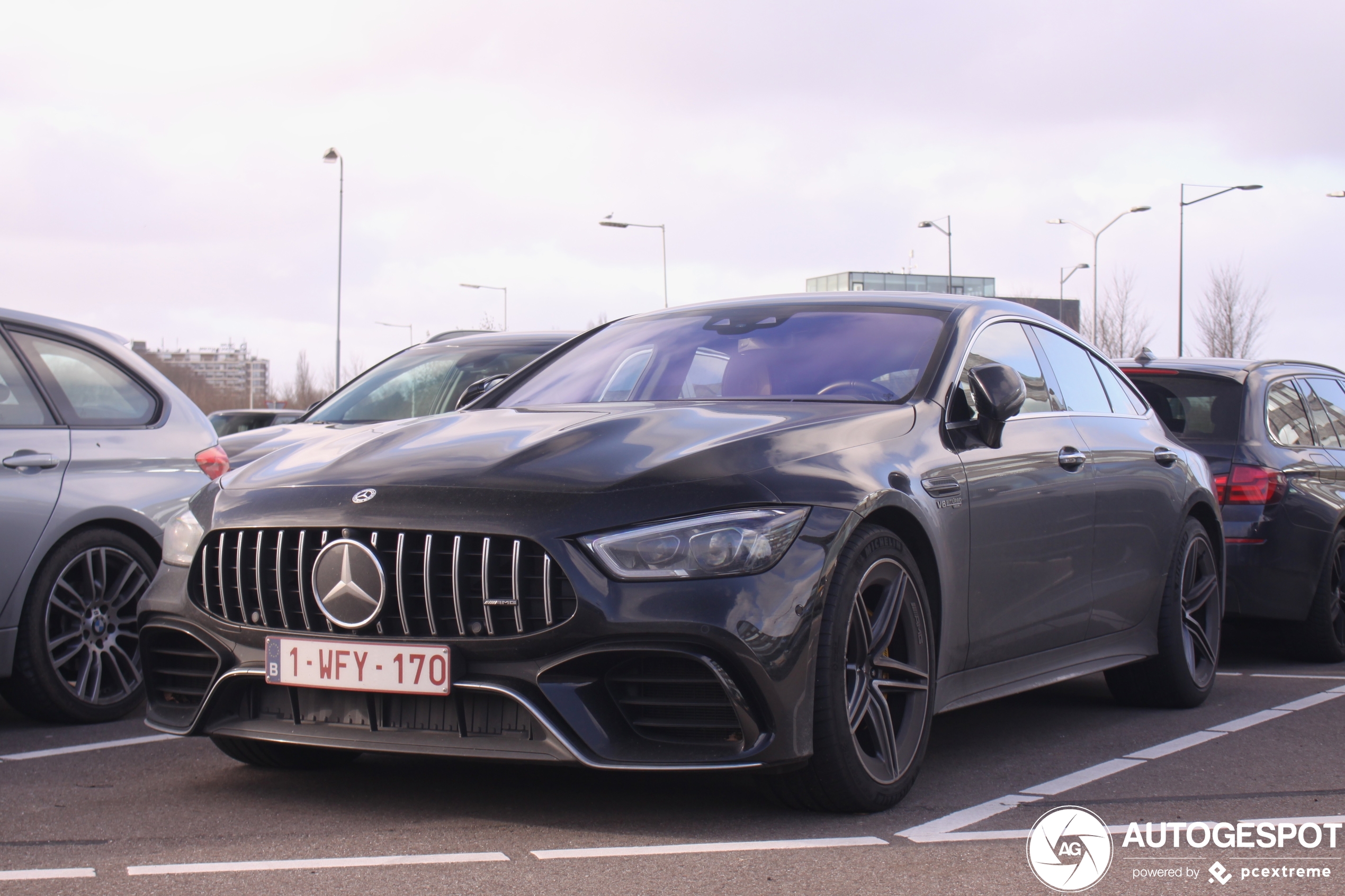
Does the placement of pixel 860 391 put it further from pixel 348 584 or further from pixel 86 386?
pixel 86 386

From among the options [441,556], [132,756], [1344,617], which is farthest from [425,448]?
[1344,617]

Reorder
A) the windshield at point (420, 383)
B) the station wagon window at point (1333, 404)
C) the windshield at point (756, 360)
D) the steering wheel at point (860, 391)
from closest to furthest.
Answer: the steering wheel at point (860, 391), the windshield at point (756, 360), the station wagon window at point (1333, 404), the windshield at point (420, 383)

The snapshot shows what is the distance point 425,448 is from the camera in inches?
175

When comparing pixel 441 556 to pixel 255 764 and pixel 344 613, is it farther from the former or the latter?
pixel 255 764

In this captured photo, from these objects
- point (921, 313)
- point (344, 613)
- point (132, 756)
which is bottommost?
point (132, 756)

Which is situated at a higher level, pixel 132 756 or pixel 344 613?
pixel 344 613

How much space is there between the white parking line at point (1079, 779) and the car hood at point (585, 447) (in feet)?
3.50

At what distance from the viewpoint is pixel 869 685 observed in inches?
169

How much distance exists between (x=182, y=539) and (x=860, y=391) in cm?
216

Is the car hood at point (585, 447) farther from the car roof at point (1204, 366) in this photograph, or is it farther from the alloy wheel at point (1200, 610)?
the car roof at point (1204, 366)

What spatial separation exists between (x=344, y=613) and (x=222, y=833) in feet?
2.21

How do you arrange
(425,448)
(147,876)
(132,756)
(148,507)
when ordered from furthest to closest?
(148,507) < (132,756) < (425,448) < (147,876)

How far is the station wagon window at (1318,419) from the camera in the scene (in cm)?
849

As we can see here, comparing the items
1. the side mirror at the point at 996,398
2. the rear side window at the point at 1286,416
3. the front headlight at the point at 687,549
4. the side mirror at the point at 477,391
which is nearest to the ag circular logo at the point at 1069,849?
the front headlight at the point at 687,549
